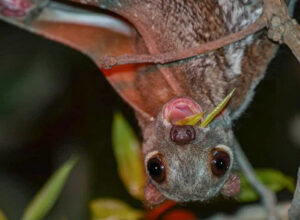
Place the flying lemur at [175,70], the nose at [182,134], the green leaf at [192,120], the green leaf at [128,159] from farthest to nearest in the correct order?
the green leaf at [128,159] → the flying lemur at [175,70] → the nose at [182,134] → the green leaf at [192,120]

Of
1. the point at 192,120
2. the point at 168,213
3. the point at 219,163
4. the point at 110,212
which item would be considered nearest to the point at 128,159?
the point at 110,212

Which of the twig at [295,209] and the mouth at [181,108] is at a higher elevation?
the mouth at [181,108]

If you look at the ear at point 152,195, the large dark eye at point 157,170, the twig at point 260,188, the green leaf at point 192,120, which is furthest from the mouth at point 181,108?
the twig at point 260,188

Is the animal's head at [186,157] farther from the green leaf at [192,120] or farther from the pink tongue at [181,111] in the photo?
the green leaf at [192,120]

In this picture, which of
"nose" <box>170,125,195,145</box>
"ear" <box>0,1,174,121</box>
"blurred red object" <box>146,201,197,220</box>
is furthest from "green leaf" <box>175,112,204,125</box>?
"blurred red object" <box>146,201,197,220</box>

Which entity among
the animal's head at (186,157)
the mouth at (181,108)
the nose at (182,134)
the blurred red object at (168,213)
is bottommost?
the blurred red object at (168,213)

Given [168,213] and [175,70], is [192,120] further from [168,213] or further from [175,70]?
[168,213]
